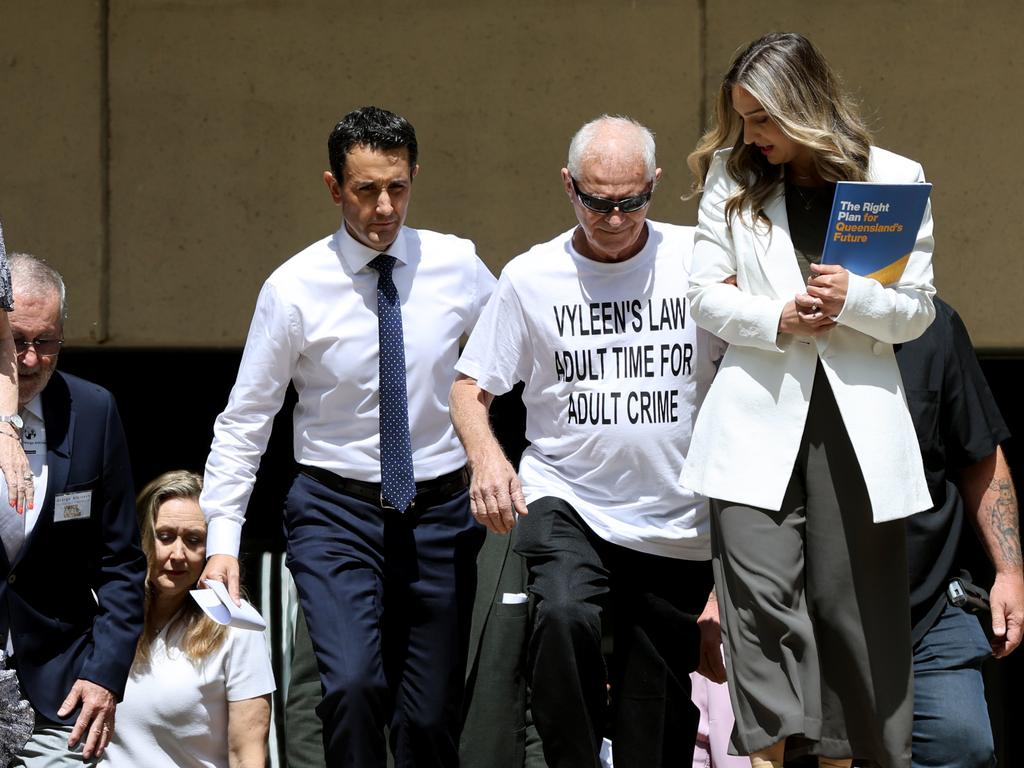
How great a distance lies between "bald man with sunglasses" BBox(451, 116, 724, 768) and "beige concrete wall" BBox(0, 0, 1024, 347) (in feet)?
6.06

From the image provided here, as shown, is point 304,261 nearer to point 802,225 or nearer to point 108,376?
point 802,225

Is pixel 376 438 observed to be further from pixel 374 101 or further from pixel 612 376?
pixel 374 101

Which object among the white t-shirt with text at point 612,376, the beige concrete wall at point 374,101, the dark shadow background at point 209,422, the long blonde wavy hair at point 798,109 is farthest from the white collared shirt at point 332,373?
the dark shadow background at point 209,422

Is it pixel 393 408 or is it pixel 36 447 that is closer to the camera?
pixel 36 447

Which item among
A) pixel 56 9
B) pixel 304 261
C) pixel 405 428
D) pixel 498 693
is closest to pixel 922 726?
pixel 498 693

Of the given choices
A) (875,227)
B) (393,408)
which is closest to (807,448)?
(875,227)

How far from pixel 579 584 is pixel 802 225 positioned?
1.10 metres

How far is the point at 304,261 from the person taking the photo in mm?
4898

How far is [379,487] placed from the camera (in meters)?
4.77

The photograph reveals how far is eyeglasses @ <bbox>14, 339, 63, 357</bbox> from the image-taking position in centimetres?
449

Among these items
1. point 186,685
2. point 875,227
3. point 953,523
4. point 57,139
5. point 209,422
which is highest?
point 57,139

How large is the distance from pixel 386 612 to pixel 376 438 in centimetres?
49

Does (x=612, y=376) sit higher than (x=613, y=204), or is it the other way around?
(x=613, y=204)

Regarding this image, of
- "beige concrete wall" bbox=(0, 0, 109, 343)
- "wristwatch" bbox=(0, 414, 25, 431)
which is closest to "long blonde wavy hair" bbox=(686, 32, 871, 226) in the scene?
"wristwatch" bbox=(0, 414, 25, 431)
